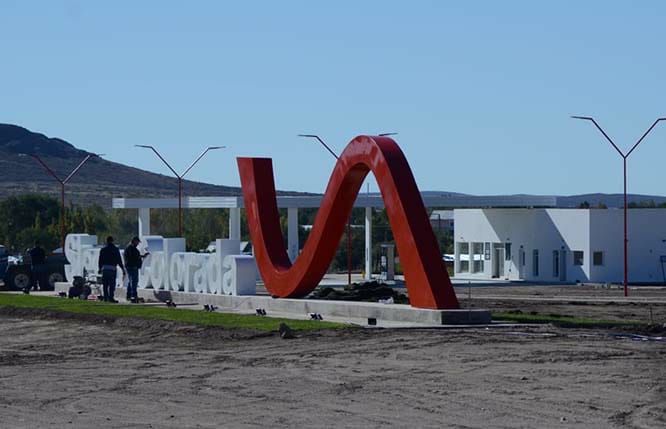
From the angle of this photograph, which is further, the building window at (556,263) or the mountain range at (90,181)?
the mountain range at (90,181)

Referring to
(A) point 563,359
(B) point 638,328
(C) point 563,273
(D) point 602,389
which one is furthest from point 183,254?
(C) point 563,273

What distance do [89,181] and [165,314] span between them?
15044 cm

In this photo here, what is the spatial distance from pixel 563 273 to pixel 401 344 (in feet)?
155

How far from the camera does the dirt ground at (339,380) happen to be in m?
15.3

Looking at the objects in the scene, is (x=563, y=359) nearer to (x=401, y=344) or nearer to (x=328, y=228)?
(x=401, y=344)

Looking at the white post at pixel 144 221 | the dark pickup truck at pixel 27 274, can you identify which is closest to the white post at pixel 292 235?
the white post at pixel 144 221

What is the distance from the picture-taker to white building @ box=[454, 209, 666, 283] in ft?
222

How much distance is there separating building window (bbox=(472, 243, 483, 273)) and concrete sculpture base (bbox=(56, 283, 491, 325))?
37347 millimetres

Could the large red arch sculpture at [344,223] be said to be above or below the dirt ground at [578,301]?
above

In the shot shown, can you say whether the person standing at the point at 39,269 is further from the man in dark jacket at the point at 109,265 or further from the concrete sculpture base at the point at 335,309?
the man in dark jacket at the point at 109,265

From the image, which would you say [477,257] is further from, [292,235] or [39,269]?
[39,269]

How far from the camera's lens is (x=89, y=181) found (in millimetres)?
179750

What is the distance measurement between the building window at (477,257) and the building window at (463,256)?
1.17 m

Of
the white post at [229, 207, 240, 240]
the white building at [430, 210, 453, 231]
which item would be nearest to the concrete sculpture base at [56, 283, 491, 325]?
the white post at [229, 207, 240, 240]
